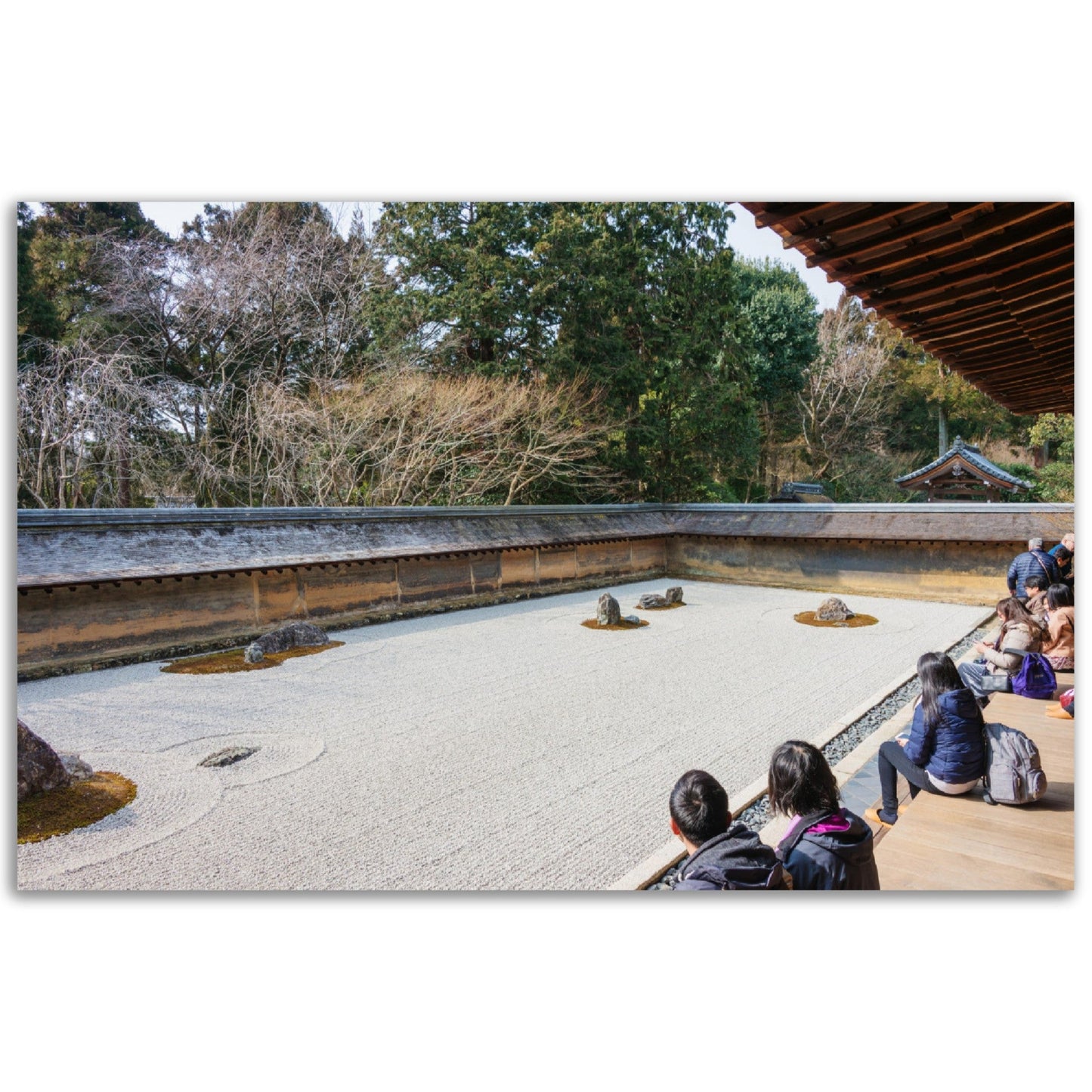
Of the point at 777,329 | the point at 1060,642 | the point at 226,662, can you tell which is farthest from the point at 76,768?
the point at 777,329

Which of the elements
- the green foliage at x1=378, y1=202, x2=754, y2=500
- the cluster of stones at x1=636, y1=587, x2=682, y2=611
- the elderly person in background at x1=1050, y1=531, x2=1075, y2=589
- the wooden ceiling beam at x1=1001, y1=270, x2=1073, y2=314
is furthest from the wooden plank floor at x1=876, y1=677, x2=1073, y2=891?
the green foliage at x1=378, y1=202, x2=754, y2=500

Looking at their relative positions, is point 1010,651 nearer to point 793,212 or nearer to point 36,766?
point 793,212

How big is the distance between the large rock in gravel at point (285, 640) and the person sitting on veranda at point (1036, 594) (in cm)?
646

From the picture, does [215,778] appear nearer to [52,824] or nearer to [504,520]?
[52,824]

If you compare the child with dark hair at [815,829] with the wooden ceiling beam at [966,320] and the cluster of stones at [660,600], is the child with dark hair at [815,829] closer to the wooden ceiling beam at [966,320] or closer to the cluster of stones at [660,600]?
the wooden ceiling beam at [966,320]

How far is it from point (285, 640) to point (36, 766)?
3641 mm

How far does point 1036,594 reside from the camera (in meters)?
5.70

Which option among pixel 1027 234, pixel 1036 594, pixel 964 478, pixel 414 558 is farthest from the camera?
pixel 964 478

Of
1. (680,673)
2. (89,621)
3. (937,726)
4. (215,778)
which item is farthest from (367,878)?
(89,621)

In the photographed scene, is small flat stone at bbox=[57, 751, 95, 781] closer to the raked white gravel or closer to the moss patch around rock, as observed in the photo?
the raked white gravel

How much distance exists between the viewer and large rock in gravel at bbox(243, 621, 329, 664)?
269 inches

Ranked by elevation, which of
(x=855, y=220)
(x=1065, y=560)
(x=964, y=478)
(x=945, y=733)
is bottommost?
(x=945, y=733)

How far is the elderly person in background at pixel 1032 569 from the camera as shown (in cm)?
625

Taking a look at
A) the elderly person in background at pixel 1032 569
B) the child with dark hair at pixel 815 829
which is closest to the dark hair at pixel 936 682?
the child with dark hair at pixel 815 829
